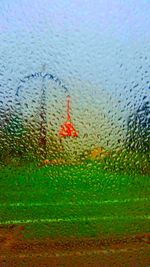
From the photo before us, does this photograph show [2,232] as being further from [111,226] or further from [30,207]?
[111,226]

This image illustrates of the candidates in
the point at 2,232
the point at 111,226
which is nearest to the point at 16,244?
the point at 2,232

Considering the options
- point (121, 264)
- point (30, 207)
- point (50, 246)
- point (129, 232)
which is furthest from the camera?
point (30, 207)

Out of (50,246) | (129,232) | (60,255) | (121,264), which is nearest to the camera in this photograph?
(121,264)

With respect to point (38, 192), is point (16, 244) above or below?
below

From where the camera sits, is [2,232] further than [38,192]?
No

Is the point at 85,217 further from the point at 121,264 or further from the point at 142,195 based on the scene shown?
the point at 121,264

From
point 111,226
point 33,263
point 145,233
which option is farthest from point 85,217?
point 33,263

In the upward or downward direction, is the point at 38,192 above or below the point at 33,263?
above

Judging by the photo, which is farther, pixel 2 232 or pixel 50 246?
pixel 2 232

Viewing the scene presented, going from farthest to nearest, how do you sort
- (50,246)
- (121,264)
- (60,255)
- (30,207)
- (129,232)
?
(30,207) < (129,232) < (50,246) < (60,255) < (121,264)
